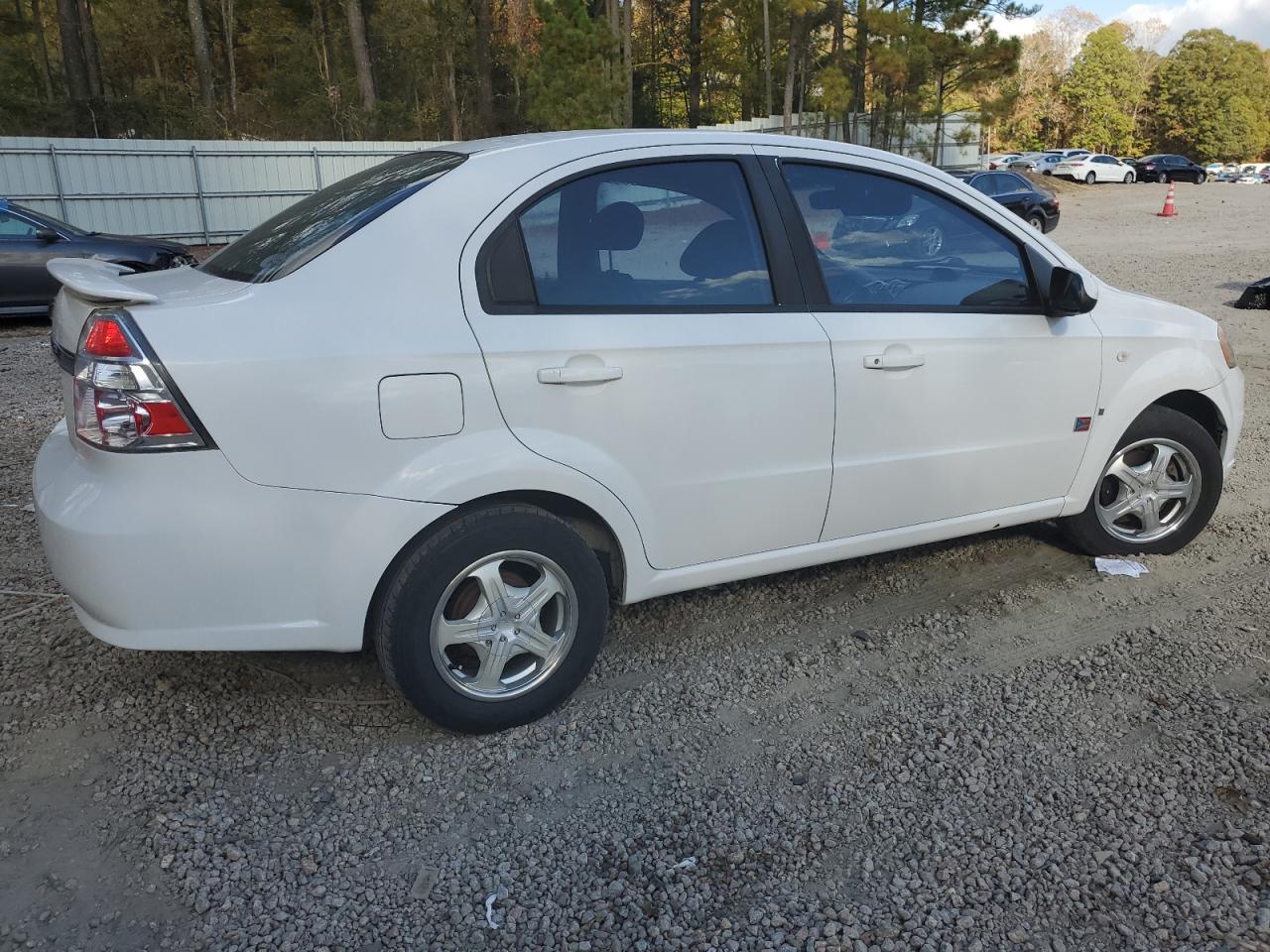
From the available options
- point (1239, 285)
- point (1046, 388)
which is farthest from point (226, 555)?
point (1239, 285)

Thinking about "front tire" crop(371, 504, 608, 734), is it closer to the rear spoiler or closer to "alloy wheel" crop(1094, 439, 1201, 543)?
the rear spoiler

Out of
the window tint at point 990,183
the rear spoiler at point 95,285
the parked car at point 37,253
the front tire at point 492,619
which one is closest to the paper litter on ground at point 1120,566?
the front tire at point 492,619

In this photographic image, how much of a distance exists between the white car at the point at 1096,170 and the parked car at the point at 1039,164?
1.86 metres

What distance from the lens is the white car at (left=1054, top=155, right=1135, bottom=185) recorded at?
4625 centimetres

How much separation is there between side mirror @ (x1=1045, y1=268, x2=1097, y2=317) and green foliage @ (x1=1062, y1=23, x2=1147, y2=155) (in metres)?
73.0

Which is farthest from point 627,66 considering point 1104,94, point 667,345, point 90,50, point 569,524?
point 1104,94

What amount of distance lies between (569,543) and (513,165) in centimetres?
113

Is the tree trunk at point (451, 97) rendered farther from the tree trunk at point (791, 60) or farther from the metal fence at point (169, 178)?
the metal fence at point (169, 178)

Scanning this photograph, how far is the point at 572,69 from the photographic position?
25.7 m

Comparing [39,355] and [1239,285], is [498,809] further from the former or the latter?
[1239,285]

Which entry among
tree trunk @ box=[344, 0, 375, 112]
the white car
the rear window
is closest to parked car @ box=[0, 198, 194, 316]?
the rear window

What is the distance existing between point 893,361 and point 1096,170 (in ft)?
162

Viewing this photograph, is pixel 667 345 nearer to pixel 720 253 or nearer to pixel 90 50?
pixel 720 253

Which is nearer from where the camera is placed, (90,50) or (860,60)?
(90,50)
